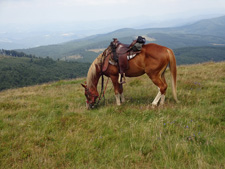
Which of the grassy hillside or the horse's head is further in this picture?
the horse's head

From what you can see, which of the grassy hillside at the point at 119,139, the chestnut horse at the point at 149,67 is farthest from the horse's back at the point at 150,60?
the grassy hillside at the point at 119,139

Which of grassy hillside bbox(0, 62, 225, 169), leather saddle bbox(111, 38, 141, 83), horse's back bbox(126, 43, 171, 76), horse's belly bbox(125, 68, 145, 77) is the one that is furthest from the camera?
horse's belly bbox(125, 68, 145, 77)

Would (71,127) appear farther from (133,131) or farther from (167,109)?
(167,109)

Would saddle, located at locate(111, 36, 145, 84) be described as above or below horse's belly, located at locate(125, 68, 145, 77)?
above

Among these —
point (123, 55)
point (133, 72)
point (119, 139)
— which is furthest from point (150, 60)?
point (119, 139)

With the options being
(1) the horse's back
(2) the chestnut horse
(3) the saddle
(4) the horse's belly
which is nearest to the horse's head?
(2) the chestnut horse

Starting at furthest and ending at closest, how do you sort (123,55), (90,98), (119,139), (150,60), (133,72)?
1. (90,98)
2. (133,72)
3. (123,55)
4. (150,60)
5. (119,139)

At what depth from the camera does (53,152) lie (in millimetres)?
3906

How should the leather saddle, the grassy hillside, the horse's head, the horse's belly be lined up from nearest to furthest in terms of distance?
the grassy hillside
the leather saddle
the horse's belly
the horse's head

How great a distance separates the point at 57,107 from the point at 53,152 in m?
3.76

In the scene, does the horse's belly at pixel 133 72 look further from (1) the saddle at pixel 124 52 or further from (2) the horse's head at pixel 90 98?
(2) the horse's head at pixel 90 98

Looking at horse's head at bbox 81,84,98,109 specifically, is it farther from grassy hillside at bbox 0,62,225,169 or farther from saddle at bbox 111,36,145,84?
saddle at bbox 111,36,145,84

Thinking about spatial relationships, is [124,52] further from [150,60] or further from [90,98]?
[90,98]

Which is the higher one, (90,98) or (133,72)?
(133,72)
